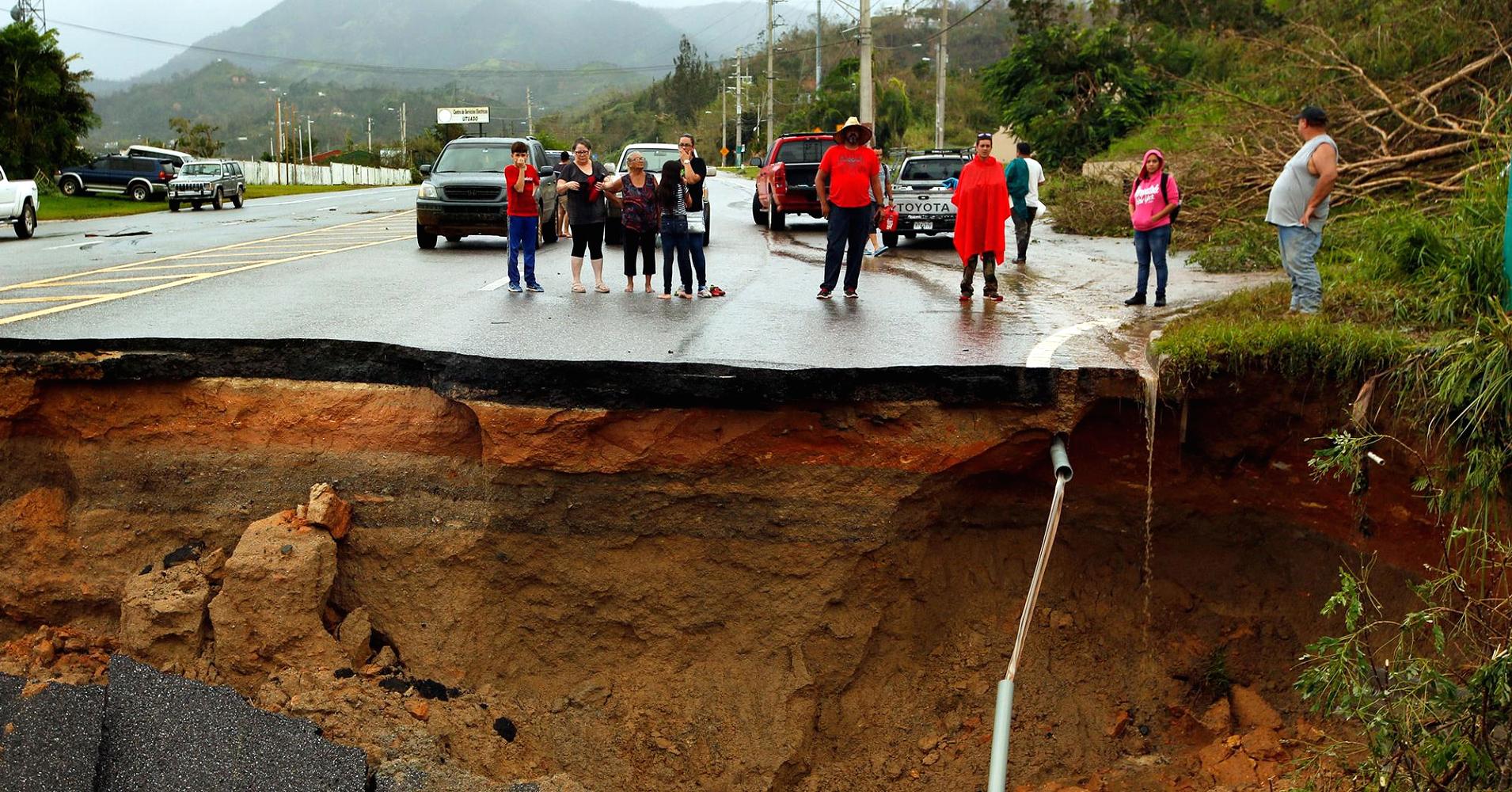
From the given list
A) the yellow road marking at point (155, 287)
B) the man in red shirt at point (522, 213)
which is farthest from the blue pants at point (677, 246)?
the yellow road marking at point (155, 287)

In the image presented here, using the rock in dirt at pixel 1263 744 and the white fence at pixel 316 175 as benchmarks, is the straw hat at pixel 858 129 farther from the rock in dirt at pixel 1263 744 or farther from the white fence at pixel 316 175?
the white fence at pixel 316 175

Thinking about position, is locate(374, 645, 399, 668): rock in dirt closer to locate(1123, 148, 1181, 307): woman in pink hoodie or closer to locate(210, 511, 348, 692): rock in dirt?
locate(210, 511, 348, 692): rock in dirt

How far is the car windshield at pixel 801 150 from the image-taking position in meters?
21.6

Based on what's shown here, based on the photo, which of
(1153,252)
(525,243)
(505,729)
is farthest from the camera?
(525,243)

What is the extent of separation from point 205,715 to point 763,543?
10.8 ft

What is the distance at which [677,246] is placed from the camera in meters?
11.8

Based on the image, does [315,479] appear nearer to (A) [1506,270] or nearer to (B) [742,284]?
(B) [742,284]

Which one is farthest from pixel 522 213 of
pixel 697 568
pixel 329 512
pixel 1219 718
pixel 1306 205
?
pixel 1219 718

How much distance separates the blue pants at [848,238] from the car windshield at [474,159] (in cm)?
822

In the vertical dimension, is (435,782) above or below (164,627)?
below

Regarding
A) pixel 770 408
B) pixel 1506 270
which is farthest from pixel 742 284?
pixel 1506 270

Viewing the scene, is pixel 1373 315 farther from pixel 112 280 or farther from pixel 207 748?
pixel 112 280

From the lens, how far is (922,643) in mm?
7801

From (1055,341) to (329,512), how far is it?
501 cm
